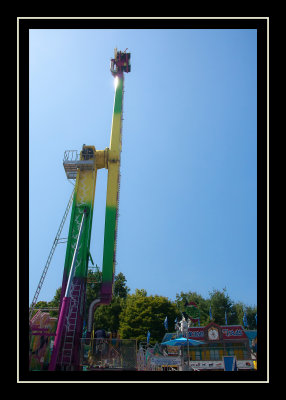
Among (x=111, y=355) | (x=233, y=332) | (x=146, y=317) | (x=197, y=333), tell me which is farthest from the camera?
(x=146, y=317)

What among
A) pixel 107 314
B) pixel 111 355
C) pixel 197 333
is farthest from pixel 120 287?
pixel 111 355

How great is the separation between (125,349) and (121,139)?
22524mm

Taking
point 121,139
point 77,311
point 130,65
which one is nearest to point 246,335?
point 77,311

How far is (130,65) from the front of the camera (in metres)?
36.9

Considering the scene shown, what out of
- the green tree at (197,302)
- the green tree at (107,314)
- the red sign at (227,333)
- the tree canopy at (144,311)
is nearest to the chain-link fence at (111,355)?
the red sign at (227,333)

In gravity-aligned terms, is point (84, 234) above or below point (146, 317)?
above

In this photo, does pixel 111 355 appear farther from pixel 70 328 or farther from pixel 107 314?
pixel 107 314

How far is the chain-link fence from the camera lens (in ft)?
53.6

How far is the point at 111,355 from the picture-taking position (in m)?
16.8

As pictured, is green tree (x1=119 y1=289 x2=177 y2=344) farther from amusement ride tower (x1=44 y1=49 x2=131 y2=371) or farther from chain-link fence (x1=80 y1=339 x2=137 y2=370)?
chain-link fence (x1=80 y1=339 x2=137 y2=370)

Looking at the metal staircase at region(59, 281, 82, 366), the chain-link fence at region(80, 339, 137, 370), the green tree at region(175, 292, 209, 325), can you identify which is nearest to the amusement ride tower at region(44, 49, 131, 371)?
the metal staircase at region(59, 281, 82, 366)

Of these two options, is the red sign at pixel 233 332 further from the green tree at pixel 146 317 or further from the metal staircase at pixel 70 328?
the metal staircase at pixel 70 328

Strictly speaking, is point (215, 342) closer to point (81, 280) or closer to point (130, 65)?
point (81, 280)
